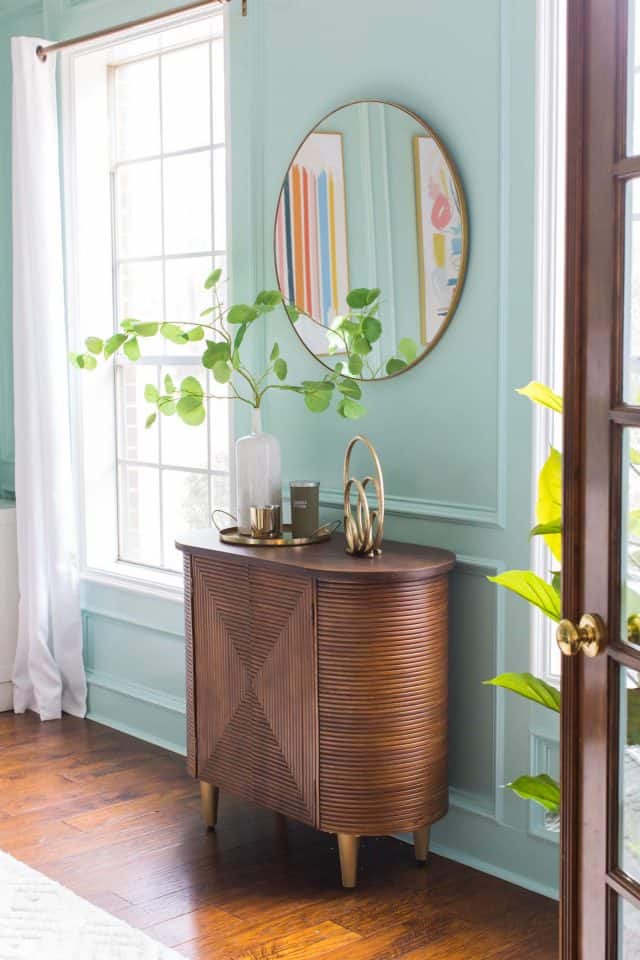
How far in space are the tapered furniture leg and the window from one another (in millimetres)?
1060

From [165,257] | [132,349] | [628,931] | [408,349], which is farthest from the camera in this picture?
[165,257]

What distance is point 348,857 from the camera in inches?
122

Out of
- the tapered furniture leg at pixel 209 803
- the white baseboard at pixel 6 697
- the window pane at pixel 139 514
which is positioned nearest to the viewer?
the tapered furniture leg at pixel 209 803

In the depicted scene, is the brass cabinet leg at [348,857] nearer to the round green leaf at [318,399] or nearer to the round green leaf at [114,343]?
the round green leaf at [318,399]

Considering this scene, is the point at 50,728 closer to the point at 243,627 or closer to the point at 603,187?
the point at 243,627

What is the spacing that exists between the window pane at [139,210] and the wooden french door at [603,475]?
2.87m

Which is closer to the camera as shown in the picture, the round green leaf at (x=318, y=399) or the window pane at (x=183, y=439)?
the round green leaf at (x=318, y=399)

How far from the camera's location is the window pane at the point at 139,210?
14.6ft

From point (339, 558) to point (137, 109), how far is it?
2.24 meters

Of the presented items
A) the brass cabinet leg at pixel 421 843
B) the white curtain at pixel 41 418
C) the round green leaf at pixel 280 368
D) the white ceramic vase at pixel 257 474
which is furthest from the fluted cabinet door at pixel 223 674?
the white curtain at pixel 41 418

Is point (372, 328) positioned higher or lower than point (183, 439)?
higher

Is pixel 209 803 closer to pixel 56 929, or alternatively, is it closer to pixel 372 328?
pixel 56 929

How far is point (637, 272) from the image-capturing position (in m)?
1.67

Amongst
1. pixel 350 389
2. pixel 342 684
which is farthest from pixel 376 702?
pixel 350 389
